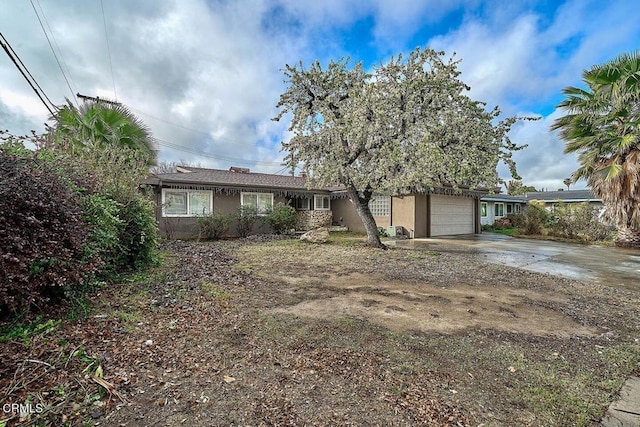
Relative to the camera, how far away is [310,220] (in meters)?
17.7

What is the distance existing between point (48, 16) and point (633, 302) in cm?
1532

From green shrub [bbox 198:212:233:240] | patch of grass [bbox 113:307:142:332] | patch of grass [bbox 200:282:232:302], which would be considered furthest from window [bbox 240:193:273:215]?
patch of grass [bbox 113:307:142:332]

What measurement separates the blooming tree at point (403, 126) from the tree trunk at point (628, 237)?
7.66 metres

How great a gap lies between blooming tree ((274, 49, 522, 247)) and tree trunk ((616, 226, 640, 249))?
302 inches

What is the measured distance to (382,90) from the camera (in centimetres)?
947

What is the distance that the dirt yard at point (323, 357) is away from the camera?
2.36 metres

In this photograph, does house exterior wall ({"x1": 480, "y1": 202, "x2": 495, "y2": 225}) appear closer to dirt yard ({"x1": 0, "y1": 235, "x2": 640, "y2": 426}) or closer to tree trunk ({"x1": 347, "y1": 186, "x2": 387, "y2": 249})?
tree trunk ({"x1": 347, "y1": 186, "x2": 387, "y2": 249})

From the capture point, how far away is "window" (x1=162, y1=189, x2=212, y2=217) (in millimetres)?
13570

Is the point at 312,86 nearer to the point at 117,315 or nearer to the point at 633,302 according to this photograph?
the point at 117,315

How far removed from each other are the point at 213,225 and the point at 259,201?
2898 millimetres

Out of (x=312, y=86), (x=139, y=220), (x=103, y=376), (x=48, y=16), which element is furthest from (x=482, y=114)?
(x=48, y=16)

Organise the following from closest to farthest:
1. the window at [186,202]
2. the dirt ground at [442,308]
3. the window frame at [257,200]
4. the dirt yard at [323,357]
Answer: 1. the dirt yard at [323,357]
2. the dirt ground at [442,308]
3. the window at [186,202]
4. the window frame at [257,200]
